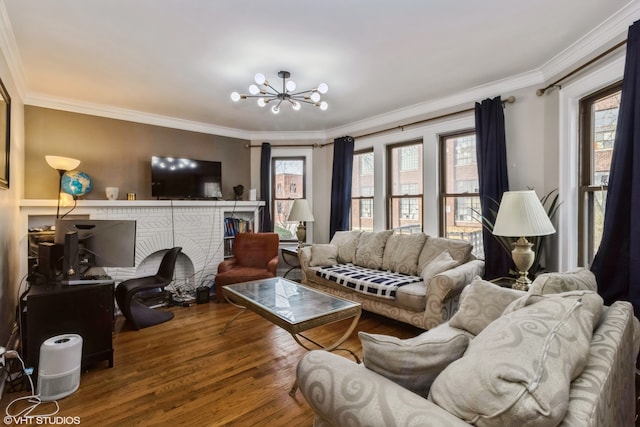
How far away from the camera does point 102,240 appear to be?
2.73 meters

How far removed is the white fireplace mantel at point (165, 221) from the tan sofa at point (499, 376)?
361 centimetres

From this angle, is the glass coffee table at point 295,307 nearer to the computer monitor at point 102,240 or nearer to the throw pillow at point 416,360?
the computer monitor at point 102,240

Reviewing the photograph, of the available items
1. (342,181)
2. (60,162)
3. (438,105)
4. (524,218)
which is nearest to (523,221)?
(524,218)

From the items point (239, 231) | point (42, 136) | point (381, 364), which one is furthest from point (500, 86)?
point (42, 136)

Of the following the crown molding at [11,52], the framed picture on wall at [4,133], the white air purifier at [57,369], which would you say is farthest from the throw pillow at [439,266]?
the crown molding at [11,52]

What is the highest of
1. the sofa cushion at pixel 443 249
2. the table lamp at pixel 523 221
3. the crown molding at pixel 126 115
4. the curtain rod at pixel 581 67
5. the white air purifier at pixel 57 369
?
the crown molding at pixel 126 115

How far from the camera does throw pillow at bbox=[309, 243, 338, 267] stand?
4.02m

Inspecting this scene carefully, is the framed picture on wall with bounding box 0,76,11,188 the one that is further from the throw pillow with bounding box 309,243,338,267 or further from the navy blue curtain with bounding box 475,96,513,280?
the navy blue curtain with bounding box 475,96,513,280

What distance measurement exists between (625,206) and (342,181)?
3.24m

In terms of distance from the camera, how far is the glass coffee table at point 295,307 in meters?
2.19

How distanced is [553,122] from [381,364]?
2.96 m

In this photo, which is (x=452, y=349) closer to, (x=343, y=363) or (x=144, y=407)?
(x=343, y=363)

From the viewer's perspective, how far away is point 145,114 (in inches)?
166

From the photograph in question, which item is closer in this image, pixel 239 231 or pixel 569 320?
pixel 569 320
